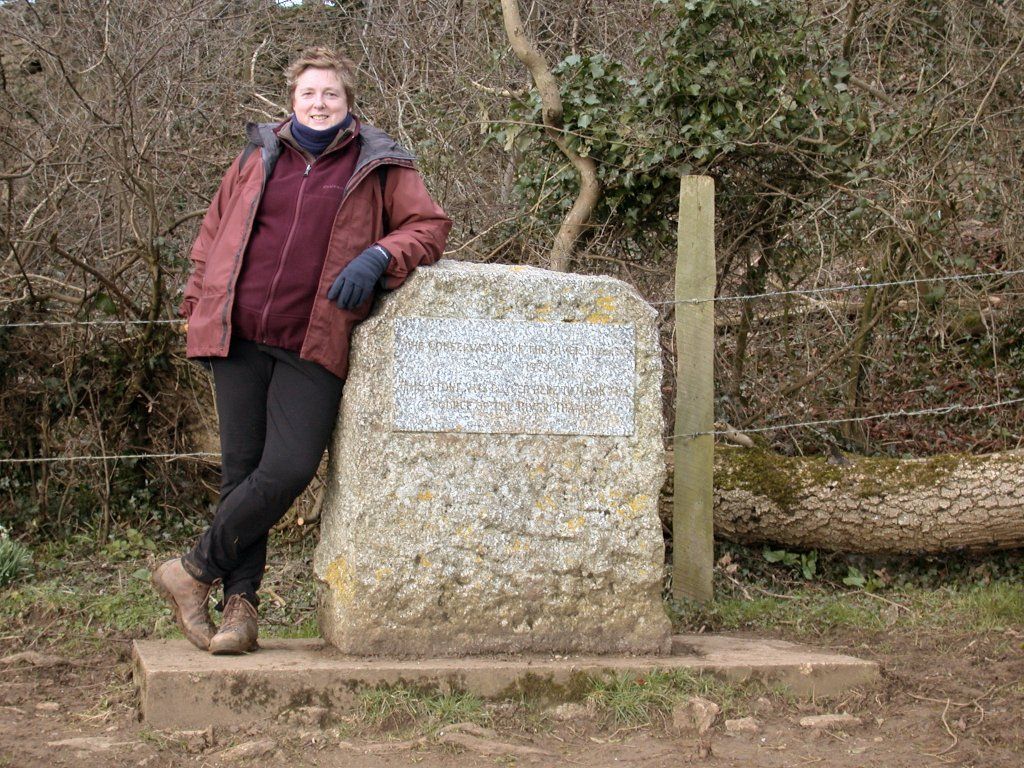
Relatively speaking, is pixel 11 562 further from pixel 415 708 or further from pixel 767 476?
pixel 767 476

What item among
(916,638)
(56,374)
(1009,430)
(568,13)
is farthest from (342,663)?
(568,13)

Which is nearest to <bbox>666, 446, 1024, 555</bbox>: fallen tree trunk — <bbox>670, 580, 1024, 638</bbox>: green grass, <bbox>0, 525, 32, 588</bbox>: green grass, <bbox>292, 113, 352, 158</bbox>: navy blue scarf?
<bbox>670, 580, 1024, 638</bbox>: green grass

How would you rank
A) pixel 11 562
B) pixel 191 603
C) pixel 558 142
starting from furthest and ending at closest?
1. pixel 558 142
2. pixel 11 562
3. pixel 191 603

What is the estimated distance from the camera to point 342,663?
369 cm

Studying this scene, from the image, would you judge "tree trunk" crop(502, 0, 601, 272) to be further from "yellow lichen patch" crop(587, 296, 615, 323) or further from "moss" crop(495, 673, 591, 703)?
"moss" crop(495, 673, 591, 703)

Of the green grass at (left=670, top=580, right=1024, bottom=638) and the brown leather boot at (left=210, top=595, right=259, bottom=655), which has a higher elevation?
the brown leather boot at (left=210, top=595, right=259, bottom=655)

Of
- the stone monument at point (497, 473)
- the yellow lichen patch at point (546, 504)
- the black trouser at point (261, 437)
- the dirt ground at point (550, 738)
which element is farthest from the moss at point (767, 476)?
the black trouser at point (261, 437)

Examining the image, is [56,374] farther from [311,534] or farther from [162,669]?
[162,669]

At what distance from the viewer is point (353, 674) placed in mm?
3629

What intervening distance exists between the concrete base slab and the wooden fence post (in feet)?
3.27

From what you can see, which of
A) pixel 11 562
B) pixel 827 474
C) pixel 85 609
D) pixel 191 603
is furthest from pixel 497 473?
pixel 11 562

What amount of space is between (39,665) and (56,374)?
2.02 m

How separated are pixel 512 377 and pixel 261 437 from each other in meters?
0.88

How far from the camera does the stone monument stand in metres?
3.80
